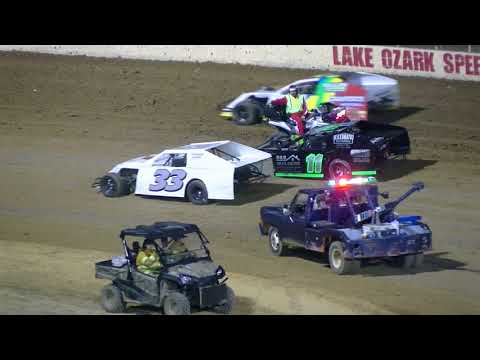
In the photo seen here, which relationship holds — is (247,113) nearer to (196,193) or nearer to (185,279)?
(196,193)

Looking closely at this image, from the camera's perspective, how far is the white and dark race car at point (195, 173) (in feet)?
60.1

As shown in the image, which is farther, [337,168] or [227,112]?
[227,112]

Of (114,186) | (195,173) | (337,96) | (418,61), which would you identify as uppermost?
(418,61)

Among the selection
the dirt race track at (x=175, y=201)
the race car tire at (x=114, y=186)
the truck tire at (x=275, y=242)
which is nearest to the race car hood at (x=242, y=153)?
the dirt race track at (x=175, y=201)

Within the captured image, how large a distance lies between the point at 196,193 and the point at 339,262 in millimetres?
5616

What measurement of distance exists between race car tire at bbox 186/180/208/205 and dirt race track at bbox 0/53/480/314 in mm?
164

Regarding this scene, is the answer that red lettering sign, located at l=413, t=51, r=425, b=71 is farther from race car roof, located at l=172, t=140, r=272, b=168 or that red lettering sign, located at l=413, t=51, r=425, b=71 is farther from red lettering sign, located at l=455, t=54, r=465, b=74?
race car roof, located at l=172, t=140, r=272, b=168

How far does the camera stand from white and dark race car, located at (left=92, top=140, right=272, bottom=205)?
1831cm

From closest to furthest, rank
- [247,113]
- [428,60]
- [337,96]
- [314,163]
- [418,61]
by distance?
[314,163], [337,96], [247,113], [428,60], [418,61]

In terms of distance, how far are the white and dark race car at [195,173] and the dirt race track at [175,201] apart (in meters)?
0.32

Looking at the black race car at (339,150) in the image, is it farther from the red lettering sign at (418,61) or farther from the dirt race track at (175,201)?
the red lettering sign at (418,61)

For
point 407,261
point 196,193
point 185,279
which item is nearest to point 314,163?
point 196,193

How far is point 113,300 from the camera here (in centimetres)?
1210

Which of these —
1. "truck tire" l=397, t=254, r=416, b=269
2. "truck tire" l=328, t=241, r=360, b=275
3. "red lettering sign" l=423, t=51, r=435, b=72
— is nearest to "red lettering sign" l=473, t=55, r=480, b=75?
"red lettering sign" l=423, t=51, r=435, b=72
